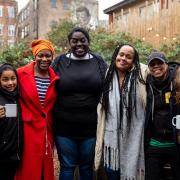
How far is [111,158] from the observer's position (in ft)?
14.9

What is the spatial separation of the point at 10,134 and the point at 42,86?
70 cm

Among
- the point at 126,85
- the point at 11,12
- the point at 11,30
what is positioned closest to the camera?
the point at 126,85

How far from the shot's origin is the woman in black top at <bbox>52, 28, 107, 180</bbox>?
181 inches

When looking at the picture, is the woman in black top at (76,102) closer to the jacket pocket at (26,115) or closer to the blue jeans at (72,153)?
the blue jeans at (72,153)

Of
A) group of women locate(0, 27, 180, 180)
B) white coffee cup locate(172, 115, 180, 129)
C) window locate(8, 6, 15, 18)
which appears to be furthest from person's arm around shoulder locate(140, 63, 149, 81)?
window locate(8, 6, 15, 18)

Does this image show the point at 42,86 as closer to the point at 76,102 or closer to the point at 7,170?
the point at 76,102

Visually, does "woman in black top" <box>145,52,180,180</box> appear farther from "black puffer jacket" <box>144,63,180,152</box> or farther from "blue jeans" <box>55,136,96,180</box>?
"blue jeans" <box>55,136,96,180</box>

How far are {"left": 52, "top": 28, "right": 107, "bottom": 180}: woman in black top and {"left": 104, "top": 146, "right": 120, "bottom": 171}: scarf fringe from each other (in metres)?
0.27

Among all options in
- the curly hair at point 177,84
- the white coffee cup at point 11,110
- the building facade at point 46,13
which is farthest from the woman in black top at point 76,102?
the building facade at point 46,13

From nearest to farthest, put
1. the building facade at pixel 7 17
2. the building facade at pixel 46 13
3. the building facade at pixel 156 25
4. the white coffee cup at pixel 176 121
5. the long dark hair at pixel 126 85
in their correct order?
1. the white coffee cup at pixel 176 121
2. the long dark hair at pixel 126 85
3. the building facade at pixel 156 25
4. the building facade at pixel 46 13
5. the building facade at pixel 7 17

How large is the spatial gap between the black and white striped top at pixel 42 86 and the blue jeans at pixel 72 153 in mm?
567

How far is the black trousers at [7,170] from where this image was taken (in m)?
A: 4.33

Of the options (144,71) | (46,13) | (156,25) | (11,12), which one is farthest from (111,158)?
(11,12)

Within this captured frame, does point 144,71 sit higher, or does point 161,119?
point 144,71
